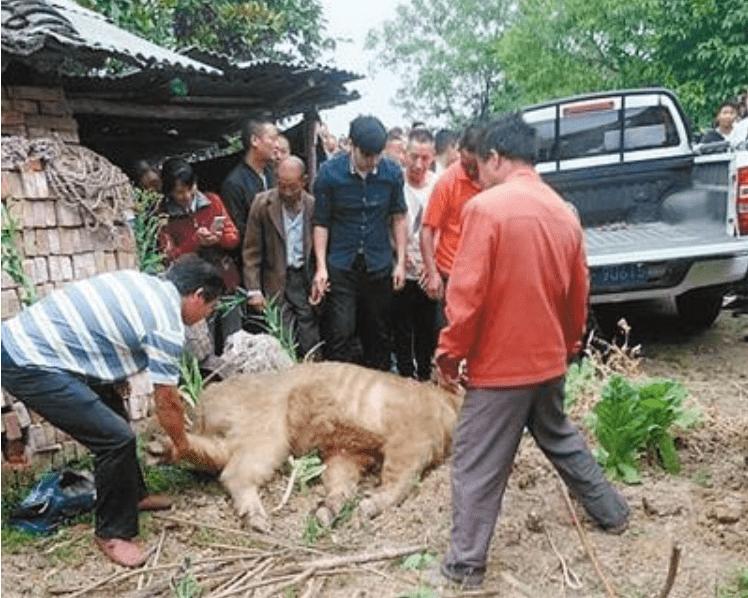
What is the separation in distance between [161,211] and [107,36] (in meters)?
1.23

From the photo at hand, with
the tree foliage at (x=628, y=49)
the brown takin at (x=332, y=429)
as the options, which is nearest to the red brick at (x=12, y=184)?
the brown takin at (x=332, y=429)

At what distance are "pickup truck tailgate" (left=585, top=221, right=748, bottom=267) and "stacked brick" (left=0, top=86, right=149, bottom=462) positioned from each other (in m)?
3.57

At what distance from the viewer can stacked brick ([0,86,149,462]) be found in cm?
512

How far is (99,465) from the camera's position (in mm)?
4102

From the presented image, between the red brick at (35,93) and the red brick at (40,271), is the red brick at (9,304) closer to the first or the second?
the red brick at (40,271)

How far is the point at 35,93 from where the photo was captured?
→ 5680 millimetres

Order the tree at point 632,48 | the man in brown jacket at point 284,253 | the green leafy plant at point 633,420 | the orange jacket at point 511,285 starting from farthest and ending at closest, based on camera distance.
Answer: the tree at point 632,48, the man in brown jacket at point 284,253, the green leafy plant at point 633,420, the orange jacket at point 511,285

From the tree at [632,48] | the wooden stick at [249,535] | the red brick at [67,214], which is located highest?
the tree at [632,48]

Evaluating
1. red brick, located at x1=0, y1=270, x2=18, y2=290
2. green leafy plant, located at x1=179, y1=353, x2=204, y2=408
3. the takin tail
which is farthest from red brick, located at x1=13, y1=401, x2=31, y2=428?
the takin tail

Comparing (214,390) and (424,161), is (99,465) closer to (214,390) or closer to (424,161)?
(214,390)

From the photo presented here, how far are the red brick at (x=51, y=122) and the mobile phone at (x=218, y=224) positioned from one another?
110cm

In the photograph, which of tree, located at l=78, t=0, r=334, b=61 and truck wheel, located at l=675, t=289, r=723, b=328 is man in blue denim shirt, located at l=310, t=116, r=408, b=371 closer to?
truck wheel, located at l=675, t=289, r=723, b=328

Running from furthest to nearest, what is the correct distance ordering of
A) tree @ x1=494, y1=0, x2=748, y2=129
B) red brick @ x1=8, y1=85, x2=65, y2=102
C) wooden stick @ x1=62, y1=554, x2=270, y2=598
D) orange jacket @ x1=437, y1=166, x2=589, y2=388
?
tree @ x1=494, y1=0, x2=748, y2=129, red brick @ x1=8, y1=85, x2=65, y2=102, wooden stick @ x1=62, y1=554, x2=270, y2=598, orange jacket @ x1=437, y1=166, x2=589, y2=388

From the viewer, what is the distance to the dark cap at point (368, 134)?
5.91 m
